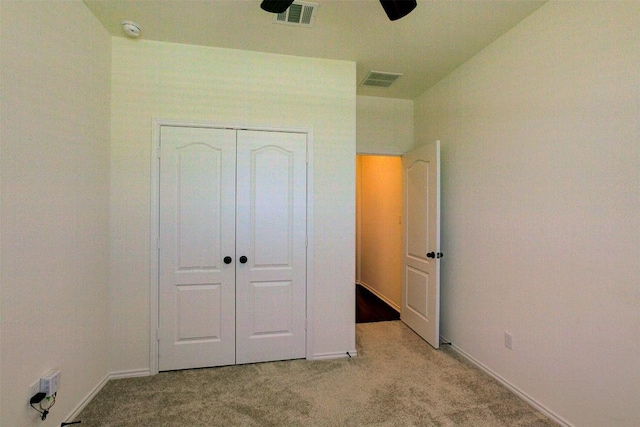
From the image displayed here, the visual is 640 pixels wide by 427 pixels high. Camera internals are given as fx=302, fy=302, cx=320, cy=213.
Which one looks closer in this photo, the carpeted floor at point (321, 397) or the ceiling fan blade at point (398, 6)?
the ceiling fan blade at point (398, 6)

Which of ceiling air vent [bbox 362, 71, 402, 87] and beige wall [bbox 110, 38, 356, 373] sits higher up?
ceiling air vent [bbox 362, 71, 402, 87]

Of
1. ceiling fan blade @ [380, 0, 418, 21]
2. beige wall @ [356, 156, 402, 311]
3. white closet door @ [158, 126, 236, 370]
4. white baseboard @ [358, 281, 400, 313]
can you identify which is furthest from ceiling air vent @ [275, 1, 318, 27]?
white baseboard @ [358, 281, 400, 313]

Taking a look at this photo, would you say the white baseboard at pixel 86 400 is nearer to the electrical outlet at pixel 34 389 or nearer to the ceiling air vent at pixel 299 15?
the electrical outlet at pixel 34 389

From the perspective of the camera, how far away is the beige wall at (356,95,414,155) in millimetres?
3555

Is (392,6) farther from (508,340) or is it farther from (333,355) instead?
(333,355)

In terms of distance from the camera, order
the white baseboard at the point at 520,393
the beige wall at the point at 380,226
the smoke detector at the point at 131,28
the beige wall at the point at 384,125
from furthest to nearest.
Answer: the beige wall at the point at 380,226, the beige wall at the point at 384,125, the smoke detector at the point at 131,28, the white baseboard at the point at 520,393

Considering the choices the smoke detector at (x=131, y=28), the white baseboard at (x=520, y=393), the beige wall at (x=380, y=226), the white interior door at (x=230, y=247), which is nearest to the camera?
the white baseboard at (x=520, y=393)

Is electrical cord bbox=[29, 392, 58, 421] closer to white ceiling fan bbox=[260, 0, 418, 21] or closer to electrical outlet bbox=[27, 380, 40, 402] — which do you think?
electrical outlet bbox=[27, 380, 40, 402]

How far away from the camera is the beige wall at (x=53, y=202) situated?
4.74 ft

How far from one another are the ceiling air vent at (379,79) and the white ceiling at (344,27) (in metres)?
0.18

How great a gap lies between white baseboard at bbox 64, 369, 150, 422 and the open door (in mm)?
2584

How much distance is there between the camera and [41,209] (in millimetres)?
1632

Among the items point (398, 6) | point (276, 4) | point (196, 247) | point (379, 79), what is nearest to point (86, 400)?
point (196, 247)

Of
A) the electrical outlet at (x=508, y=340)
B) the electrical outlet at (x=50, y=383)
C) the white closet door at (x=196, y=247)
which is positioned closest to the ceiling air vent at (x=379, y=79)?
the white closet door at (x=196, y=247)
